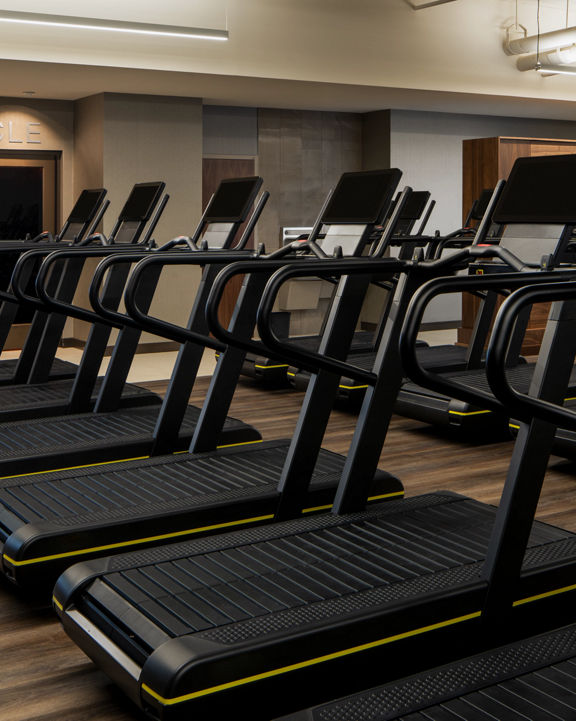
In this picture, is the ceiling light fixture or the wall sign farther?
the wall sign

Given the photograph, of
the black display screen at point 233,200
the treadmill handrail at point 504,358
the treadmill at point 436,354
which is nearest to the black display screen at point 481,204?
the treadmill at point 436,354

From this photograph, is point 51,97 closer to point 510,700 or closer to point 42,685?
point 42,685

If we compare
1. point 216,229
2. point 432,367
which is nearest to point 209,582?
point 216,229

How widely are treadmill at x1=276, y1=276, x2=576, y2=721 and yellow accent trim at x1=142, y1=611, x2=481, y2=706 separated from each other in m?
0.20

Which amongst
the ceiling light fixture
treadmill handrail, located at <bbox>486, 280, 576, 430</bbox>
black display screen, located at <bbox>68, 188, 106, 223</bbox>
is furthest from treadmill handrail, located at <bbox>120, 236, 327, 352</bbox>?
the ceiling light fixture

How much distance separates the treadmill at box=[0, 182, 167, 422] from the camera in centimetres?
514

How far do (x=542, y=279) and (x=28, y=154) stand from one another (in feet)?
26.5

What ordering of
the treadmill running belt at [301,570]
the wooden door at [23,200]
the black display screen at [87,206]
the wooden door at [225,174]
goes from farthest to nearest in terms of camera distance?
the wooden door at [225,174]
the wooden door at [23,200]
the black display screen at [87,206]
the treadmill running belt at [301,570]

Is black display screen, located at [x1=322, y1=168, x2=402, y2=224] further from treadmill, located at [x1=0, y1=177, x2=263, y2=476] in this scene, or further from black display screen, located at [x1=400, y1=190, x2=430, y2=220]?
black display screen, located at [x1=400, y1=190, x2=430, y2=220]

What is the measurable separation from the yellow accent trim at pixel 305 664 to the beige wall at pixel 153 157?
742cm

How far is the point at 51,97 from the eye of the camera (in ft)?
31.0

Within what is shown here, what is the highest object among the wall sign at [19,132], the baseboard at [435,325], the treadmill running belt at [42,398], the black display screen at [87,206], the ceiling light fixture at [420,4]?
the ceiling light fixture at [420,4]

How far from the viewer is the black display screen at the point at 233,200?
4.96m

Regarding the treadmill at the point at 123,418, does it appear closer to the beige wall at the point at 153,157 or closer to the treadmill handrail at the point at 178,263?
the treadmill handrail at the point at 178,263
